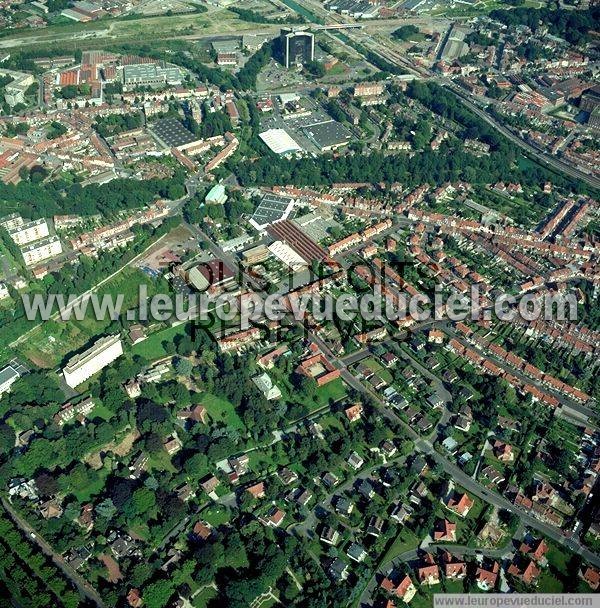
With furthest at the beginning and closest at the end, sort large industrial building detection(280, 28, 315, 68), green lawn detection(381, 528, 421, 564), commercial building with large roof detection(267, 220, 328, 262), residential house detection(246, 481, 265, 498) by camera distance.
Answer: large industrial building detection(280, 28, 315, 68)
commercial building with large roof detection(267, 220, 328, 262)
residential house detection(246, 481, 265, 498)
green lawn detection(381, 528, 421, 564)

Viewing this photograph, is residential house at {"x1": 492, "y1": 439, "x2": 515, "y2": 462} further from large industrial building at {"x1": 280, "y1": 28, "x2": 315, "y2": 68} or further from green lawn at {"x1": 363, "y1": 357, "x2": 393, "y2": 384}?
large industrial building at {"x1": 280, "y1": 28, "x2": 315, "y2": 68}

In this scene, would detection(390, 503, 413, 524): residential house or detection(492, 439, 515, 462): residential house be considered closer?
detection(390, 503, 413, 524): residential house

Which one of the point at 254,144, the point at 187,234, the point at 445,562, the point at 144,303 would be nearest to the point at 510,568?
the point at 445,562

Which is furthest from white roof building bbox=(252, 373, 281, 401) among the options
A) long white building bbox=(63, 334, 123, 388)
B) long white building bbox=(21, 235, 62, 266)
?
long white building bbox=(21, 235, 62, 266)

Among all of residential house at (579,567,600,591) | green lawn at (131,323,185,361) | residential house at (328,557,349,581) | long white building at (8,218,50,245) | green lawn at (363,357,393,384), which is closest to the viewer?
residential house at (579,567,600,591)

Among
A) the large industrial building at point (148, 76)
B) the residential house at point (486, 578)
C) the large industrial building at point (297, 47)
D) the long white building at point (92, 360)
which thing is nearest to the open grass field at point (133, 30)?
the large industrial building at point (297, 47)

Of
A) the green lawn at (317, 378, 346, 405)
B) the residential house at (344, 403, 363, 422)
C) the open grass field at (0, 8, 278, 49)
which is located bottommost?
the green lawn at (317, 378, 346, 405)

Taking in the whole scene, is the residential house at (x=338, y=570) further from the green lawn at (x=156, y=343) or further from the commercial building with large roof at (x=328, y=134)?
the commercial building with large roof at (x=328, y=134)
